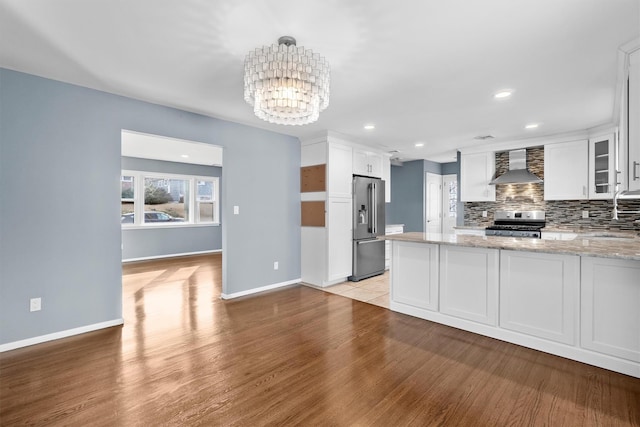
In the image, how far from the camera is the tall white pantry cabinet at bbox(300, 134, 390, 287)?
4.77 m

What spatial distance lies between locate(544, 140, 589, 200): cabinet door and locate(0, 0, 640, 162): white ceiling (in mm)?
1051

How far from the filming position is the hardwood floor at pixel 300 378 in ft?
6.03

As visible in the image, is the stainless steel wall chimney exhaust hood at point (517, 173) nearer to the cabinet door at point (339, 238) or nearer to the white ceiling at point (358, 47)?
the white ceiling at point (358, 47)

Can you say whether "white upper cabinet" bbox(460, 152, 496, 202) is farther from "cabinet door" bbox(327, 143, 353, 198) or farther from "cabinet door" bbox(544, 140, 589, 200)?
"cabinet door" bbox(327, 143, 353, 198)

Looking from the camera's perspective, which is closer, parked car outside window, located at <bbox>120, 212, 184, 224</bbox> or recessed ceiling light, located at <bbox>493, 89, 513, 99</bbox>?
recessed ceiling light, located at <bbox>493, 89, 513, 99</bbox>

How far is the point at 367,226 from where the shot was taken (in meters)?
5.34

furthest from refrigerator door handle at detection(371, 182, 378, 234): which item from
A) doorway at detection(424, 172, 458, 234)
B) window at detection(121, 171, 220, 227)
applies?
window at detection(121, 171, 220, 227)

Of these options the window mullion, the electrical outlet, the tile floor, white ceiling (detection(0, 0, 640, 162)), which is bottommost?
the tile floor

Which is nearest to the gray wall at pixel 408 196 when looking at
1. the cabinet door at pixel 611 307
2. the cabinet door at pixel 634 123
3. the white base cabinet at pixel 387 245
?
the white base cabinet at pixel 387 245

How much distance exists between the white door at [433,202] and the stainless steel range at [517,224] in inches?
85.1

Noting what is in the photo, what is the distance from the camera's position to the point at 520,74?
275 cm

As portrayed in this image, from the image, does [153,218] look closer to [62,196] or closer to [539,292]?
[62,196]

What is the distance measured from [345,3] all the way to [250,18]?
2.02 ft

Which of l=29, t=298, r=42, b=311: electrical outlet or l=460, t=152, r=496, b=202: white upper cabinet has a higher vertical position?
l=460, t=152, r=496, b=202: white upper cabinet
